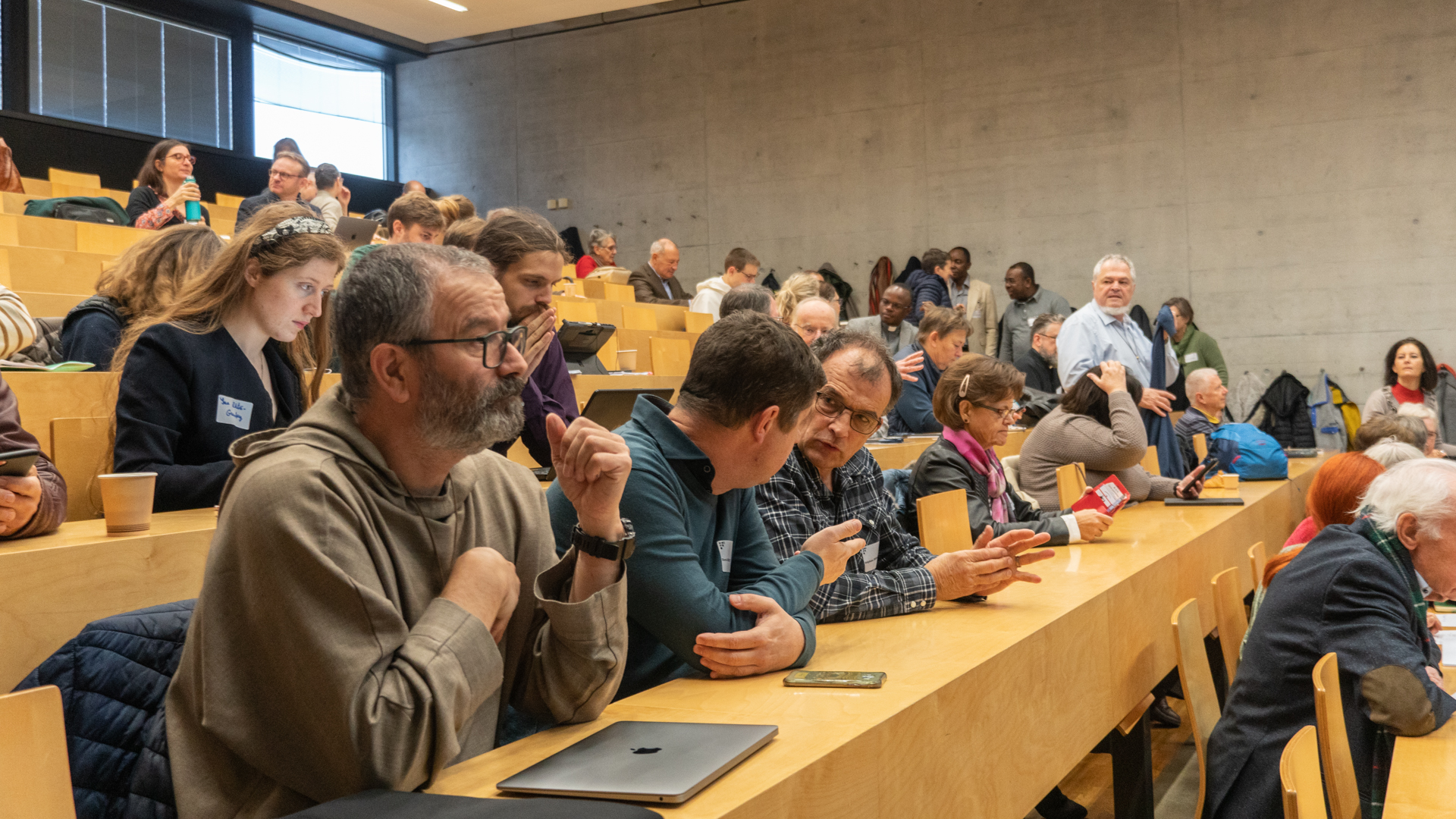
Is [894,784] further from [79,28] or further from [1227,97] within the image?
[79,28]

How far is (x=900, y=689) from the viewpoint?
1.49 meters

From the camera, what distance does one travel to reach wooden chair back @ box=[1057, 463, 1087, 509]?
142 inches

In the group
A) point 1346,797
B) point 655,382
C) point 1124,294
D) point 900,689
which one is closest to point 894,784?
point 900,689

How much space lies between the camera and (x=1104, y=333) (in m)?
5.07

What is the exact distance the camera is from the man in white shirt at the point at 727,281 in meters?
7.44

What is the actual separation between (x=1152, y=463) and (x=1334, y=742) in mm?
3095

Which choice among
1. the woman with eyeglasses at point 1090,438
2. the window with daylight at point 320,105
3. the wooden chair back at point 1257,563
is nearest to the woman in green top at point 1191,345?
the woman with eyeglasses at point 1090,438

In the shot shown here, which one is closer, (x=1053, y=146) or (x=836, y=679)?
(x=836, y=679)

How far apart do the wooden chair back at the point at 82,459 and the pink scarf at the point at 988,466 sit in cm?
206

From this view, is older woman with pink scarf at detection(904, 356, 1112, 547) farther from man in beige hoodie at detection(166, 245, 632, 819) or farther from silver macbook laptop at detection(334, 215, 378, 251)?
silver macbook laptop at detection(334, 215, 378, 251)

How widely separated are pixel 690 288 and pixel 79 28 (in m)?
5.87

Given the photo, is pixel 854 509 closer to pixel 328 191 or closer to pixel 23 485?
pixel 23 485

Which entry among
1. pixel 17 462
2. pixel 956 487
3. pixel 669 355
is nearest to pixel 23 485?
pixel 17 462

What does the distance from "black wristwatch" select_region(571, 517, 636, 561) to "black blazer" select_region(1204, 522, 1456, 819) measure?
4.65 feet
